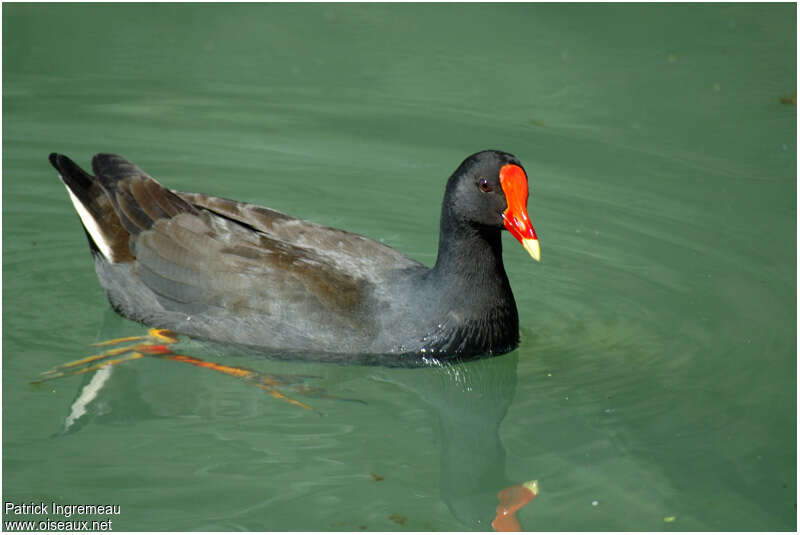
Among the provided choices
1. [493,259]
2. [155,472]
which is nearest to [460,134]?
[493,259]

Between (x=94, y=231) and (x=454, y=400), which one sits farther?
(x=94, y=231)

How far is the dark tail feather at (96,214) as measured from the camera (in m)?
5.47

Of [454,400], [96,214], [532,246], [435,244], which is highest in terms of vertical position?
[532,246]

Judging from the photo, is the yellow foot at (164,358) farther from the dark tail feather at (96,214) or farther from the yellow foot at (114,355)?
the dark tail feather at (96,214)

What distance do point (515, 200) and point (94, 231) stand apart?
2092 mm

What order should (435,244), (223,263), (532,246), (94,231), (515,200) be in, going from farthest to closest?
(435,244) → (94,231) → (223,263) → (515,200) → (532,246)

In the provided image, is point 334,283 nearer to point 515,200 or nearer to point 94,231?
point 515,200

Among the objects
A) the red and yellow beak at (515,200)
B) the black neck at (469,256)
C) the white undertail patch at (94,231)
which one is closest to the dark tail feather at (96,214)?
the white undertail patch at (94,231)

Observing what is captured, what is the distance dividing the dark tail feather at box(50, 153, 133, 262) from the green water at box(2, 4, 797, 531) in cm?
32

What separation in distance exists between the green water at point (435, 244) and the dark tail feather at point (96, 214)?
0.32 m

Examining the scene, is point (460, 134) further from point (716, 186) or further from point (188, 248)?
point (188, 248)

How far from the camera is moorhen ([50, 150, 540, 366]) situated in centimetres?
494

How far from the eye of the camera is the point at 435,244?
6.46 m

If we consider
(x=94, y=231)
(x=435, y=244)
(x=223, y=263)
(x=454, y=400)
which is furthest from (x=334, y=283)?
(x=435, y=244)
